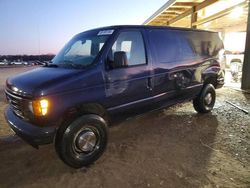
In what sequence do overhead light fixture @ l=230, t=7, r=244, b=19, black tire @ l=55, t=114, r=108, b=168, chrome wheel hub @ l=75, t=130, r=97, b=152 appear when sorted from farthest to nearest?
1. overhead light fixture @ l=230, t=7, r=244, b=19
2. chrome wheel hub @ l=75, t=130, r=97, b=152
3. black tire @ l=55, t=114, r=108, b=168

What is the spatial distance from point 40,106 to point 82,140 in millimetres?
861

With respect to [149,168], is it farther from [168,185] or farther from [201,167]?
[201,167]

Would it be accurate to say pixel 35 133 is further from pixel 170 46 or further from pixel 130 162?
pixel 170 46

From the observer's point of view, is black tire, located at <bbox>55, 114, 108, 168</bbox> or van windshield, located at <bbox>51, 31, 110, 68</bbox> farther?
van windshield, located at <bbox>51, 31, 110, 68</bbox>

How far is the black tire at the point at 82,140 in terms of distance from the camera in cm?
311

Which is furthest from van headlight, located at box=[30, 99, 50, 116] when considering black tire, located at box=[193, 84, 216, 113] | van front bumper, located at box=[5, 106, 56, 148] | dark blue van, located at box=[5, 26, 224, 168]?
black tire, located at box=[193, 84, 216, 113]

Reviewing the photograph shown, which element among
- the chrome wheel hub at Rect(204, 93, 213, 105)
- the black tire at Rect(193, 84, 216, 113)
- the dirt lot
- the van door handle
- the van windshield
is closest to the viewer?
the dirt lot

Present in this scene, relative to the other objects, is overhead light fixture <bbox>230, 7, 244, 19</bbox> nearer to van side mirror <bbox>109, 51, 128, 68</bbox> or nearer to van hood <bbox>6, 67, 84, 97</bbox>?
van side mirror <bbox>109, 51, 128, 68</bbox>

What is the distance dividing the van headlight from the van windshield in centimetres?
87

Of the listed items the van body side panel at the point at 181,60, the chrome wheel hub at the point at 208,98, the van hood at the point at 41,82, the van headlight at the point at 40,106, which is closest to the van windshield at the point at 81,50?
the van hood at the point at 41,82

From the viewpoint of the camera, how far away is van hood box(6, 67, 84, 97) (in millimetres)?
2896

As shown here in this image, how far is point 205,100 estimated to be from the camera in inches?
228

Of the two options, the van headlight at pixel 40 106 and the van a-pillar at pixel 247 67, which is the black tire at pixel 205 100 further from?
the van headlight at pixel 40 106

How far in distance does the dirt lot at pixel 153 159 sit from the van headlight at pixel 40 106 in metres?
0.99
